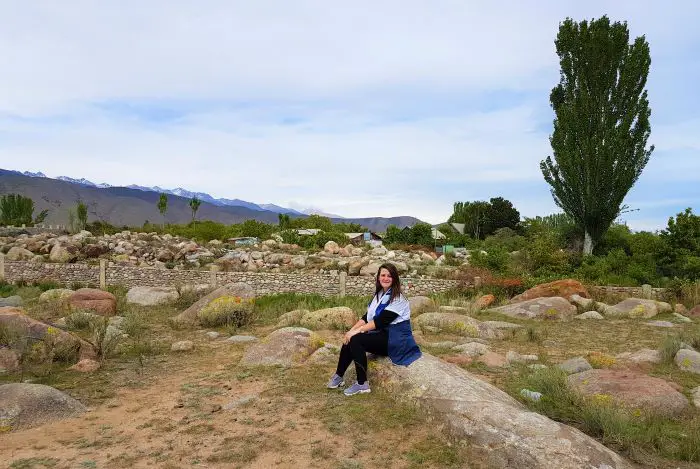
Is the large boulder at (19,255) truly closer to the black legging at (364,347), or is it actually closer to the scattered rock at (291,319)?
the scattered rock at (291,319)

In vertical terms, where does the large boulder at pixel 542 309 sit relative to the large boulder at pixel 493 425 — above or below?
below

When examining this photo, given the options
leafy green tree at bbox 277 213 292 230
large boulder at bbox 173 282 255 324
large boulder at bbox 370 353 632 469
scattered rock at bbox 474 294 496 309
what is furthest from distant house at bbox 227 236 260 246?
large boulder at bbox 370 353 632 469

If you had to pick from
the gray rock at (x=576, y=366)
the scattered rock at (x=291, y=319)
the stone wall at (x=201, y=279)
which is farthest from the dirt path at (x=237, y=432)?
the stone wall at (x=201, y=279)

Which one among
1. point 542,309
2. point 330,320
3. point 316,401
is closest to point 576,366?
point 316,401

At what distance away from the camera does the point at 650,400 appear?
5035 millimetres

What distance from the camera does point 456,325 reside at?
9914 millimetres

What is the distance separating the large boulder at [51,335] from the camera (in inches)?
277

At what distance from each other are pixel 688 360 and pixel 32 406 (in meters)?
8.56

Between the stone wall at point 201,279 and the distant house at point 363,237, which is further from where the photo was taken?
the distant house at point 363,237

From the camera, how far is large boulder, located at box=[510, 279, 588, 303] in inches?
570

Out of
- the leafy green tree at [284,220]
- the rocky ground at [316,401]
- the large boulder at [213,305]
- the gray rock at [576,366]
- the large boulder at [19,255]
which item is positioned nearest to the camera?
the rocky ground at [316,401]

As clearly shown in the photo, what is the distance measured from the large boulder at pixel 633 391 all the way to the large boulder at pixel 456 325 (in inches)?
154

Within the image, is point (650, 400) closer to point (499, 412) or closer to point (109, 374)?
point (499, 412)

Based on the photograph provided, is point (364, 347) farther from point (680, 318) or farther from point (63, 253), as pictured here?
point (63, 253)
